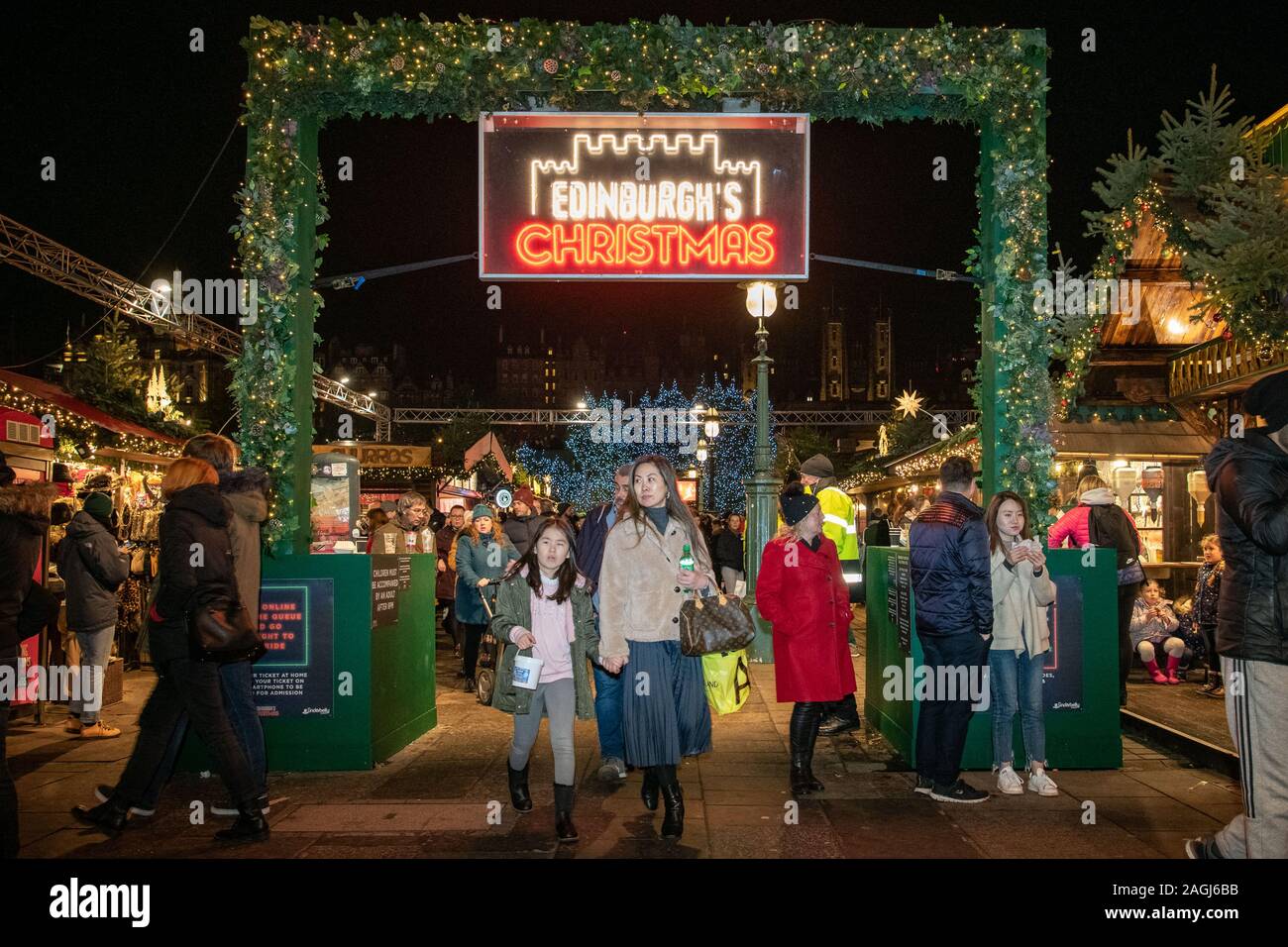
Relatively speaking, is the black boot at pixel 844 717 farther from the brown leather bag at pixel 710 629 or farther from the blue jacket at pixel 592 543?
the brown leather bag at pixel 710 629

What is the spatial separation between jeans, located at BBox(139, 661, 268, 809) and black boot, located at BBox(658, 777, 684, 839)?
2.29 metres

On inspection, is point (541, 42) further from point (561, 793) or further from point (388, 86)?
point (561, 793)

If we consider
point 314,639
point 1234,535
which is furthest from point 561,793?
point 1234,535

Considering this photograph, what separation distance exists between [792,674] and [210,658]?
11.0 ft

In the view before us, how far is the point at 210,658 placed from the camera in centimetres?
527

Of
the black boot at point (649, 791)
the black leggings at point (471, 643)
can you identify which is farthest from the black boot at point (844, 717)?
the black leggings at point (471, 643)

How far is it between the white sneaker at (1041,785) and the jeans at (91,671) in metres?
7.04

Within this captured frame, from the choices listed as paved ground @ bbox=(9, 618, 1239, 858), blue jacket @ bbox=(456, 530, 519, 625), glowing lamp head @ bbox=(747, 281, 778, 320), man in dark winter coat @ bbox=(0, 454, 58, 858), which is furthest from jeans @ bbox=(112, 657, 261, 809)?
glowing lamp head @ bbox=(747, 281, 778, 320)

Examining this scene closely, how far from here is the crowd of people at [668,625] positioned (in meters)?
3.99

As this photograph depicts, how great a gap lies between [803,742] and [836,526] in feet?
9.46

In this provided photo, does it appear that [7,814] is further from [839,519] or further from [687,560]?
[839,519]

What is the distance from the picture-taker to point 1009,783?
20.3 ft

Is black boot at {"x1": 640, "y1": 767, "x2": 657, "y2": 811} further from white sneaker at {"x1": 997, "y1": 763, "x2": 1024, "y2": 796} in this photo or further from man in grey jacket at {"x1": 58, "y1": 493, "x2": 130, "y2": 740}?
man in grey jacket at {"x1": 58, "y1": 493, "x2": 130, "y2": 740}

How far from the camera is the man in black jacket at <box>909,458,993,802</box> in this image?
598 centimetres
